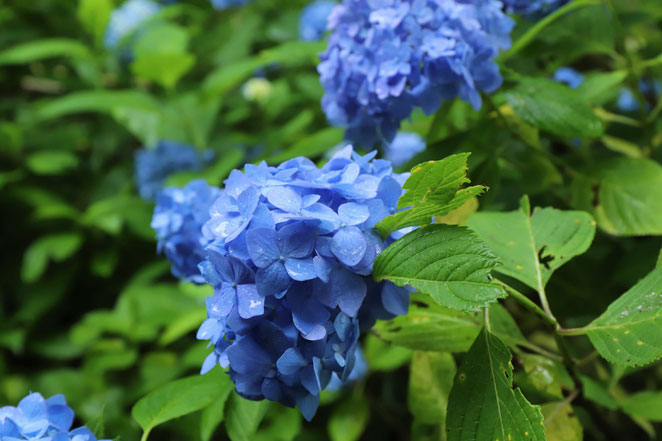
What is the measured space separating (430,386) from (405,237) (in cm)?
40

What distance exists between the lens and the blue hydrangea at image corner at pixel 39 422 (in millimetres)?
697

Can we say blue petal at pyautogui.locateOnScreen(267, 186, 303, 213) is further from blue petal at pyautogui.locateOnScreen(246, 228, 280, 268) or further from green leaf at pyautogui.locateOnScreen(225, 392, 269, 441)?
green leaf at pyautogui.locateOnScreen(225, 392, 269, 441)

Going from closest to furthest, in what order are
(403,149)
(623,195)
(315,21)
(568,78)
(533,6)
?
(623,195) → (533,6) → (568,78) → (403,149) → (315,21)

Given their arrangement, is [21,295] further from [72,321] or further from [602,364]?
[602,364]

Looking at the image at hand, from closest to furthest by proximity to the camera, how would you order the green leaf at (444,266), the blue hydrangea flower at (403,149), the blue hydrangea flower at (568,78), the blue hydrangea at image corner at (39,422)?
the green leaf at (444,266) → the blue hydrangea at image corner at (39,422) → the blue hydrangea flower at (568,78) → the blue hydrangea flower at (403,149)

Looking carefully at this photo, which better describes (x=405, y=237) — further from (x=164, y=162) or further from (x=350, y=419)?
(x=164, y=162)

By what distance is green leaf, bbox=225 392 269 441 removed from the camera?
0.75 meters

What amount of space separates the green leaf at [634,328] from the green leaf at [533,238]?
0.09m

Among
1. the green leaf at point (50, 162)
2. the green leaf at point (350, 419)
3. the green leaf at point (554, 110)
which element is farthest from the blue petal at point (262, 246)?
the green leaf at point (50, 162)

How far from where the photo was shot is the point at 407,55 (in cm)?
91

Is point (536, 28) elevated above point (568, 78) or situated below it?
above

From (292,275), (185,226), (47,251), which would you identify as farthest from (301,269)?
(47,251)

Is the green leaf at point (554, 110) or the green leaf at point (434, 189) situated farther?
the green leaf at point (554, 110)

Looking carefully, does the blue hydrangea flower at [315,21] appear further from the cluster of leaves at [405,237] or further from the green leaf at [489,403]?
the green leaf at [489,403]
